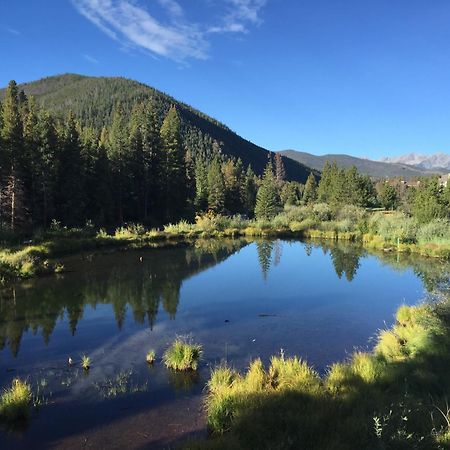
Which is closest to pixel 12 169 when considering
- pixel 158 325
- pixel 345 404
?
pixel 158 325

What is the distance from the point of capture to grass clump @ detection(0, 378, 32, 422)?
27.2 ft

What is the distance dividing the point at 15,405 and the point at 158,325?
6.83 m

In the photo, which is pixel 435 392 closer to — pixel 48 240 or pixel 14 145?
pixel 48 240

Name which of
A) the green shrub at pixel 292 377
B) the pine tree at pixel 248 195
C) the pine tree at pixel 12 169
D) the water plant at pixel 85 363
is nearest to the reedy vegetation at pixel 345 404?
the green shrub at pixel 292 377

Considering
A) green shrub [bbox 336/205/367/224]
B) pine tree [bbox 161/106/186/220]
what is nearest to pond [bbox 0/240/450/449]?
green shrub [bbox 336/205/367/224]

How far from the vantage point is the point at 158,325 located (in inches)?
591

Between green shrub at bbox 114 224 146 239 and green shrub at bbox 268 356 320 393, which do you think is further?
green shrub at bbox 114 224 146 239

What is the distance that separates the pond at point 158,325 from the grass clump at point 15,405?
0.24 meters

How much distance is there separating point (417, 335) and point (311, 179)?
96.0m

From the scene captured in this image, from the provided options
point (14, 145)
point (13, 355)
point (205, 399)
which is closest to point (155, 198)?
point (14, 145)

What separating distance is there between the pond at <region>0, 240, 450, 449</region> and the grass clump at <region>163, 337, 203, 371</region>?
0.23m

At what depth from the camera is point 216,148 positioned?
17275 centimetres

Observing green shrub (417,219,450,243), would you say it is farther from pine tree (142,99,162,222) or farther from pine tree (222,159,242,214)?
pine tree (222,159,242,214)

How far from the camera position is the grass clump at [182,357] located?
35.6 ft
